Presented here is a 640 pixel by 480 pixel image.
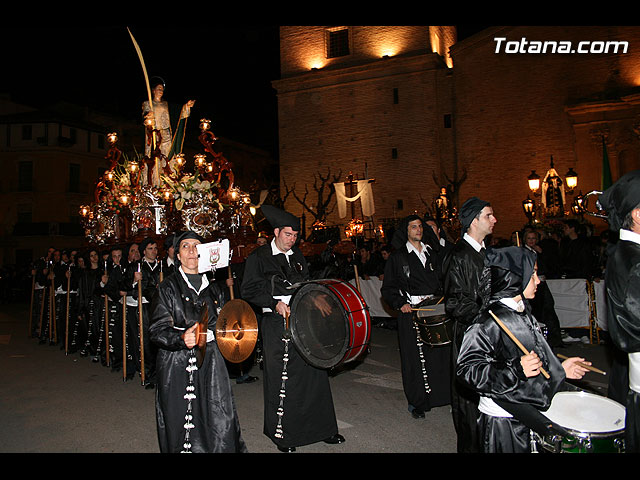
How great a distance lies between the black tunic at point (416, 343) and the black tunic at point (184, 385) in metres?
2.49

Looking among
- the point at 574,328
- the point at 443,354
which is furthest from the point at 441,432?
the point at 574,328

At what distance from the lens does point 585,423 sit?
3.03 metres

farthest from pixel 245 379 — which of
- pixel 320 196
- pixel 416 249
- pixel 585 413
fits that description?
pixel 320 196

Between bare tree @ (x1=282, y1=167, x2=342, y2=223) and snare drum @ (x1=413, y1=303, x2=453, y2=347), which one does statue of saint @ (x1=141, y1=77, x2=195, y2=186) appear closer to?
snare drum @ (x1=413, y1=303, x2=453, y2=347)

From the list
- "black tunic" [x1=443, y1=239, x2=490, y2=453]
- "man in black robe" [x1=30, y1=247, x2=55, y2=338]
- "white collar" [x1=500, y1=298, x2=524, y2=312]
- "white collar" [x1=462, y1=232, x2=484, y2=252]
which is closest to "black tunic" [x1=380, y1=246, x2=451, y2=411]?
"black tunic" [x1=443, y1=239, x2=490, y2=453]

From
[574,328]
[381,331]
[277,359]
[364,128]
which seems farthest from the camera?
[364,128]

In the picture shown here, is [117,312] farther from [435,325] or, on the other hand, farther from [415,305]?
[435,325]

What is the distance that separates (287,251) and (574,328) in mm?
8151

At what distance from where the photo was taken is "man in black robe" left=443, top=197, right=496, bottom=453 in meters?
4.32

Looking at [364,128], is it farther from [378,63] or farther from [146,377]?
[146,377]

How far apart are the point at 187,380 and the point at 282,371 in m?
1.24

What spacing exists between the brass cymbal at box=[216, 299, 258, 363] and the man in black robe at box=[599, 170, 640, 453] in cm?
284

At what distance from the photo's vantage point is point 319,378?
5383 millimetres

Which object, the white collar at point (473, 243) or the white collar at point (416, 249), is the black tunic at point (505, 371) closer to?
the white collar at point (473, 243)
